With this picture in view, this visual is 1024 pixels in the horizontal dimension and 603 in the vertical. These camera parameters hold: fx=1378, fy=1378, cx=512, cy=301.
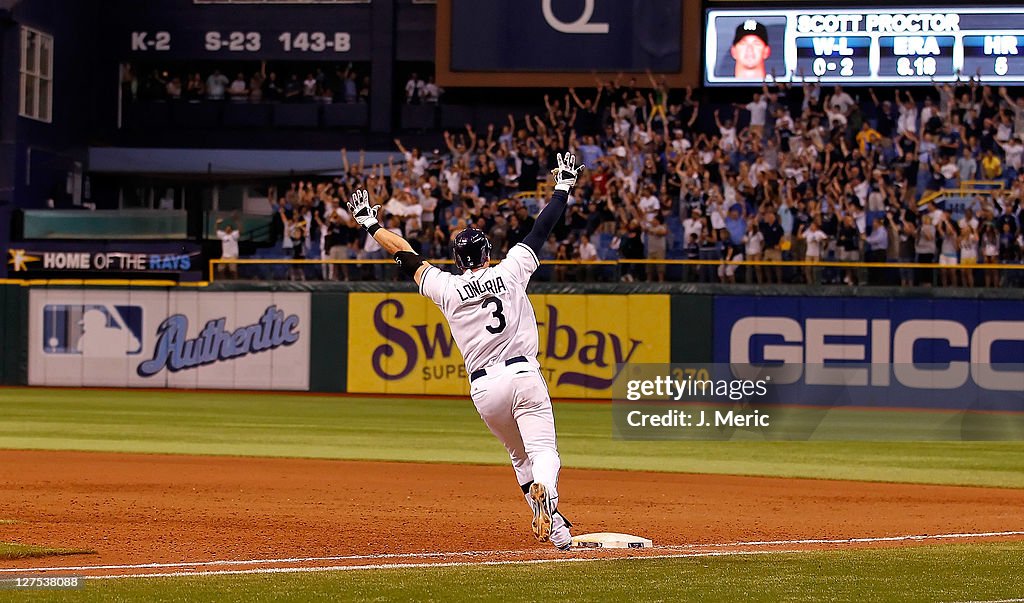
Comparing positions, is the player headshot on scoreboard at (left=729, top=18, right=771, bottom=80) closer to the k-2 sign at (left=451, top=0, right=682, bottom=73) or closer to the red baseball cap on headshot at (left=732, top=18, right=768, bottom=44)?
the red baseball cap on headshot at (left=732, top=18, right=768, bottom=44)

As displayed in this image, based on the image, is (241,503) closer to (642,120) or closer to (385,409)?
(385,409)

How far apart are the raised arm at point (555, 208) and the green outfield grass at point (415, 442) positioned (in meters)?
8.11

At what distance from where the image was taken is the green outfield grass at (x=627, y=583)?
7.46 m

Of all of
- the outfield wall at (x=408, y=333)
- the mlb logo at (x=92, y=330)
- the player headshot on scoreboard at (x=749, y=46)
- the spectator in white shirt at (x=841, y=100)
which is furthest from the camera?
the player headshot on scoreboard at (x=749, y=46)

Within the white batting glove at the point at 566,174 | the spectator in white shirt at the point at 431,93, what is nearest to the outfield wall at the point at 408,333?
the spectator in white shirt at the point at 431,93

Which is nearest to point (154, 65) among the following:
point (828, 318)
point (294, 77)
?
point (294, 77)

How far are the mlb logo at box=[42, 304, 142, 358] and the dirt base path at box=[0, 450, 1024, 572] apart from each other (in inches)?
448

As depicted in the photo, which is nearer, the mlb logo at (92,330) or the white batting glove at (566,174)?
the white batting glove at (566,174)

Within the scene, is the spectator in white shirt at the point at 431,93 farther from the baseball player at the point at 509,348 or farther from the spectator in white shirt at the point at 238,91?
the baseball player at the point at 509,348

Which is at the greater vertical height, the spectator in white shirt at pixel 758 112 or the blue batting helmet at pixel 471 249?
the spectator in white shirt at pixel 758 112

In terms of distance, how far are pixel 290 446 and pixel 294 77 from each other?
22554 mm

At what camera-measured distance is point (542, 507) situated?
928 cm

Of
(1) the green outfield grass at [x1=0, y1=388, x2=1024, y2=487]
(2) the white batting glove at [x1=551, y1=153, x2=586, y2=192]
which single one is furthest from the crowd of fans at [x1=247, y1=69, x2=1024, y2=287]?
(2) the white batting glove at [x1=551, y1=153, x2=586, y2=192]

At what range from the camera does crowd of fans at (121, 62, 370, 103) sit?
130ft
